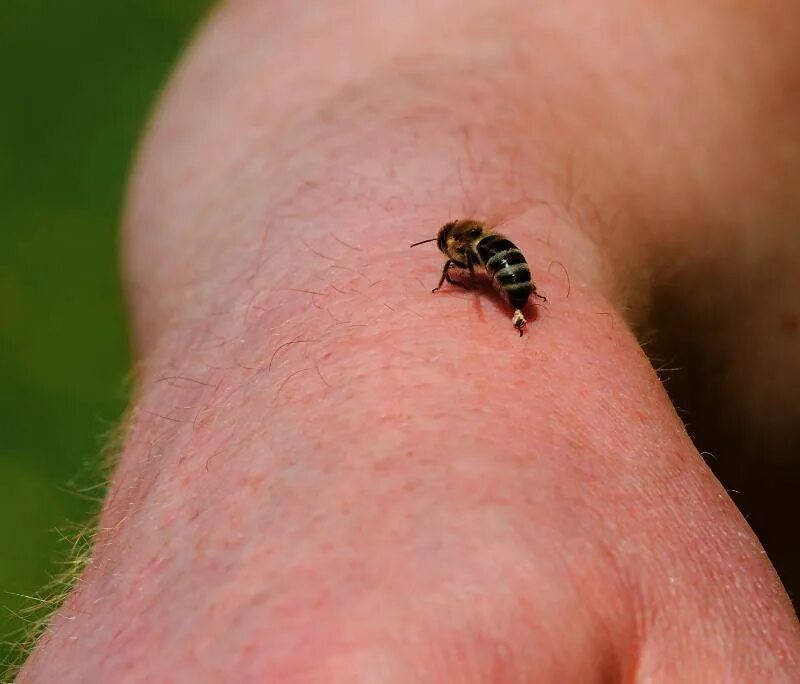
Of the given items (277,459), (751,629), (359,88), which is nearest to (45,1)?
(359,88)

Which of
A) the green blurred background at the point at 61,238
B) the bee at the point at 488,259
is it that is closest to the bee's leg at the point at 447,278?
the bee at the point at 488,259

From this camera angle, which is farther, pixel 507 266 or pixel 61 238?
pixel 61 238

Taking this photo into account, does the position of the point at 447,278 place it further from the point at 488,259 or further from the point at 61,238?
the point at 61,238

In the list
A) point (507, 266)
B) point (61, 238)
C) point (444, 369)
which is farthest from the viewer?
point (61, 238)

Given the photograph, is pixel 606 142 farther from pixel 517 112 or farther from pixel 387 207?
pixel 387 207

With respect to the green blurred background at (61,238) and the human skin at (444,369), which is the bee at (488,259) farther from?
the green blurred background at (61,238)

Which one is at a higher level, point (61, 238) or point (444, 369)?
point (444, 369)

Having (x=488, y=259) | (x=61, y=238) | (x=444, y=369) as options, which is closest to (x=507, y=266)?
(x=488, y=259)

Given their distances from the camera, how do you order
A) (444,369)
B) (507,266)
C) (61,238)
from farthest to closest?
(61,238) < (507,266) < (444,369)
